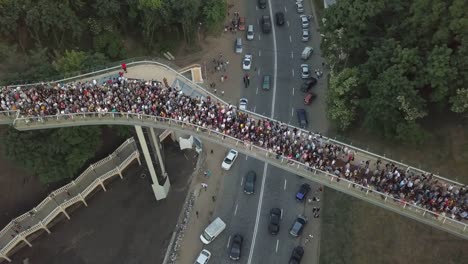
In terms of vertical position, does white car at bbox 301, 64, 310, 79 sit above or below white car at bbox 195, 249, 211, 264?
above

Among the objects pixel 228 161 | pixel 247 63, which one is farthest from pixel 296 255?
pixel 247 63

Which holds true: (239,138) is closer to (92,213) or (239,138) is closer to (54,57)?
(92,213)

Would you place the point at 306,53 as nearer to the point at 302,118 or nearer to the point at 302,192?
the point at 302,118

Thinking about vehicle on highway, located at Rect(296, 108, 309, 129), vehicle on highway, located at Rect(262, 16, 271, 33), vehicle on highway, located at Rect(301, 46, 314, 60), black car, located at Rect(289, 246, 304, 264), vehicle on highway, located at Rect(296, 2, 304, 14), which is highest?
vehicle on highway, located at Rect(296, 2, 304, 14)

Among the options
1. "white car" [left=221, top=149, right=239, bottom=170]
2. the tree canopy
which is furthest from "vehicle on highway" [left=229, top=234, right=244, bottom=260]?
the tree canopy

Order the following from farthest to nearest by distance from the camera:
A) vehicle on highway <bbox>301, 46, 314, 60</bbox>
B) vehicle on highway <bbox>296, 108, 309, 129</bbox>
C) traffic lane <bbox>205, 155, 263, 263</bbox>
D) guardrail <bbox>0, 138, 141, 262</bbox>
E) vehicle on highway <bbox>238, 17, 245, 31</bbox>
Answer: vehicle on highway <bbox>238, 17, 245, 31</bbox>
vehicle on highway <bbox>301, 46, 314, 60</bbox>
vehicle on highway <bbox>296, 108, 309, 129</bbox>
traffic lane <bbox>205, 155, 263, 263</bbox>
guardrail <bbox>0, 138, 141, 262</bbox>

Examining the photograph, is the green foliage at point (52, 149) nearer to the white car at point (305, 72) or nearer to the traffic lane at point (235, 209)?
the traffic lane at point (235, 209)

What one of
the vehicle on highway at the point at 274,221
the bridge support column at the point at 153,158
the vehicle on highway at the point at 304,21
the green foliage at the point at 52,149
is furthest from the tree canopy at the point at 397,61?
the green foliage at the point at 52,149

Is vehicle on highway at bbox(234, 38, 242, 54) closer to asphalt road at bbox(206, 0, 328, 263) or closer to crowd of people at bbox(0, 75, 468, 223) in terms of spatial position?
asphalt road at bbox(206, 0, 328, 263)
